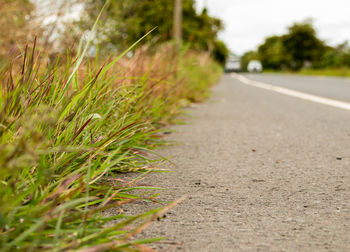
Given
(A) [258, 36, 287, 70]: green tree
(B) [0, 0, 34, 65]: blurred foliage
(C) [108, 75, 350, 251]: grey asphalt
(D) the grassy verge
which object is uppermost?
(A) [258, 36, 287, 70]: green tree

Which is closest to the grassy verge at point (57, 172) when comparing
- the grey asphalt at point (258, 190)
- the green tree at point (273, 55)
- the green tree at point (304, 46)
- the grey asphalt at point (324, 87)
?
the grey asphalt at point (258, 190)

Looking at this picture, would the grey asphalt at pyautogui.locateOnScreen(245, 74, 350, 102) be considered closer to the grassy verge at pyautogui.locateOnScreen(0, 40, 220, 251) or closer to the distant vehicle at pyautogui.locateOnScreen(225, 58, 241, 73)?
the grassy verge at pyautogui.locateOnScreen(0, 40, 220, 251)

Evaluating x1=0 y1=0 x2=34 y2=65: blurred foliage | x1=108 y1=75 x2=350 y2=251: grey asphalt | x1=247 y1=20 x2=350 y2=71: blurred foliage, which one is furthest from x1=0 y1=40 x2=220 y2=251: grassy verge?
x1=247 y1=20 x2=350 y2=71: blurred foliage

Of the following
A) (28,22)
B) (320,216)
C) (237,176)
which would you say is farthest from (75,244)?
(28,22)

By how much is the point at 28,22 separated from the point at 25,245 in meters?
4.08

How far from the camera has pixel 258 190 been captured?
1764 millimetres

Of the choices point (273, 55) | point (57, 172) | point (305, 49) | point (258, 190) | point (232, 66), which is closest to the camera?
point (57, 172)

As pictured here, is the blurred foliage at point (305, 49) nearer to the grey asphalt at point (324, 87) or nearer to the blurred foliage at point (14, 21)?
the grey asphalt at point (324, 87)

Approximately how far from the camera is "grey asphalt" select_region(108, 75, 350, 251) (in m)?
1.26

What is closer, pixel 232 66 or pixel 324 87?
pixel 324 87

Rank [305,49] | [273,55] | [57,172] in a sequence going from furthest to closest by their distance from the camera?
[273,55], [305,49], [57,172]

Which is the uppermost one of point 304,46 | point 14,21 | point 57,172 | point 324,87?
point 304,46

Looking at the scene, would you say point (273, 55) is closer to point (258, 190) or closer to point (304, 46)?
point (304, 46)

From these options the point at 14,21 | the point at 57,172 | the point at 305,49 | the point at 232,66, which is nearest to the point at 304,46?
the point at 305,49
